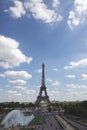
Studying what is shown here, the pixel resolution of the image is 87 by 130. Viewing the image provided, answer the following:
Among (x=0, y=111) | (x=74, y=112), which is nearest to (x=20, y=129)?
(x=74, y=112)

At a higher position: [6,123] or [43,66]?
[43,66]

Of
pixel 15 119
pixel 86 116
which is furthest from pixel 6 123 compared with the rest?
pixel 86 116

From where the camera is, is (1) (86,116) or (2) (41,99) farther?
(2) (41,99)

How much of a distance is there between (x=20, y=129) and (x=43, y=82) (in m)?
81.6

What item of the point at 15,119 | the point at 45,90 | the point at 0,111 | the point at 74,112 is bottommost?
the point at 15,119

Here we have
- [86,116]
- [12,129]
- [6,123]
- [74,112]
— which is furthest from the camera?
[74,112]

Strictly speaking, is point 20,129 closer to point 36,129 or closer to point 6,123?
point 36,129

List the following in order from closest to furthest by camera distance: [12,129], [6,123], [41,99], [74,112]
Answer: [12,129] < [6,123] < [74,112] < [41,99]

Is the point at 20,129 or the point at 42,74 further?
the point at 42,74

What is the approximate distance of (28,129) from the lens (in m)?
41.2

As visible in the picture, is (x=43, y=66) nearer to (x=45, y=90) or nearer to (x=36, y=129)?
(x=45, y=90)

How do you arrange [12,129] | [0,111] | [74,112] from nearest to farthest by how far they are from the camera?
[12,129] → [74,112] → [0,111]

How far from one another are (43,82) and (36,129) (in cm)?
8153

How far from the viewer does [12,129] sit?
40.8 metres
